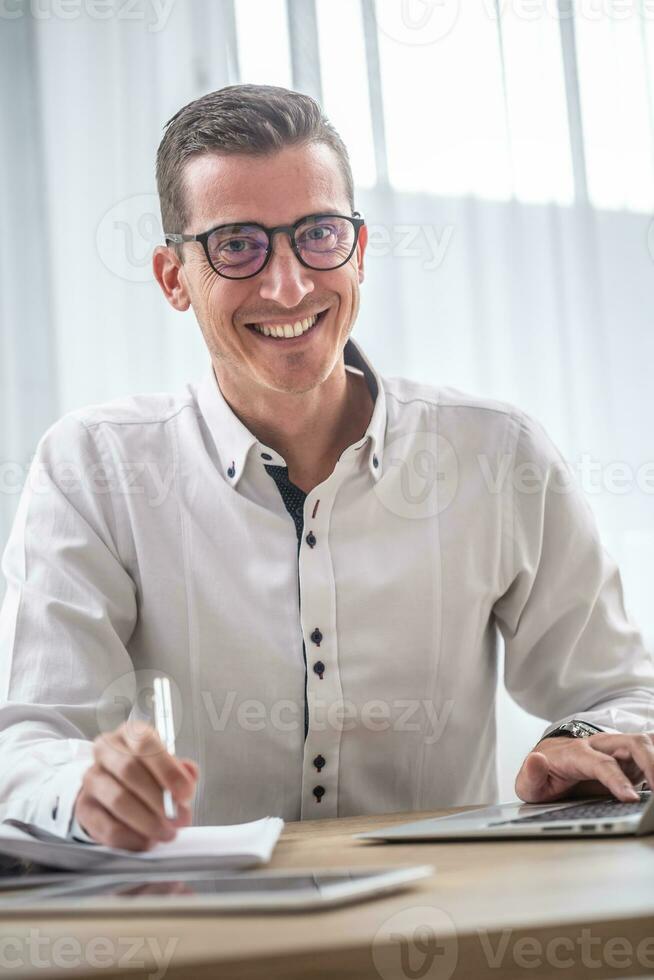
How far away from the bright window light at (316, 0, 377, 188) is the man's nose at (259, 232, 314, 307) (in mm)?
1213

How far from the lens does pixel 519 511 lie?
152 centimetres

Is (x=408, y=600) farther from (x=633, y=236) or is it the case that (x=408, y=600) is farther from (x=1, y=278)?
(x=633, y=236)

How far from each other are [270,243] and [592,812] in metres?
0.87

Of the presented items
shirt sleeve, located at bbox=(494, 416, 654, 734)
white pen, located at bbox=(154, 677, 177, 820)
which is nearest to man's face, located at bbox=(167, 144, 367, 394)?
shirt sleeve, located at bbox=(494, 416, 654, 734)

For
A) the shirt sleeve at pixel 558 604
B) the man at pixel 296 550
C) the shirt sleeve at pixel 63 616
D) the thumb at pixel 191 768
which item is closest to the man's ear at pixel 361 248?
the man at pixel 296 550

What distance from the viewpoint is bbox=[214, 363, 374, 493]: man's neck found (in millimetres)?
1533

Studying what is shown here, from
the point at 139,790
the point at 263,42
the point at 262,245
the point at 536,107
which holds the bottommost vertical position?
the point at 139,790

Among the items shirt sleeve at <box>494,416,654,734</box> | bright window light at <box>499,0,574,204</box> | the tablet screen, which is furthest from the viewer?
bright window light at <box>499,0,574,204</box>

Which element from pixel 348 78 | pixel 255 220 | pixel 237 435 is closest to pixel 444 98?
pixel 348 78

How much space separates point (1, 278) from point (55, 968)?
2012 mm

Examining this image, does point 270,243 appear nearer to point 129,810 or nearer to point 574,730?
point 574,730

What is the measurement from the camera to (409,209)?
263 centimetres

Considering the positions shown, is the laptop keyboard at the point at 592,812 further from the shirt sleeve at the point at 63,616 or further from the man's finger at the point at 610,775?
the shirt sleeve at the point at 63,616

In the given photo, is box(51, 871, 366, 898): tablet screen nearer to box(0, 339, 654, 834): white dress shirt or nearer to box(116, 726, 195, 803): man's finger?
box(116, 726, 195, 803): man's finger
